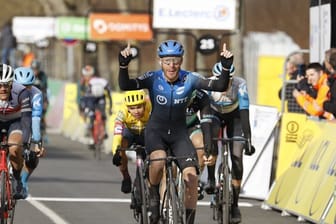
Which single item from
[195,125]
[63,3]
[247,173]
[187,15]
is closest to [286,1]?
[63,3]

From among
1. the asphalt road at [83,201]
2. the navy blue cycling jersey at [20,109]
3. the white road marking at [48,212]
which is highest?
the navy blue cycling jersey at [20,109]

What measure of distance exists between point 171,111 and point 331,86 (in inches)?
175

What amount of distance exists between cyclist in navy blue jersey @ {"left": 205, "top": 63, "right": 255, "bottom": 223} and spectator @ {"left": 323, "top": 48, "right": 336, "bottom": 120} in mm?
1342

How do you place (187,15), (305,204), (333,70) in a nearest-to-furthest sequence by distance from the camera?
1. (305,204)
2. (333,70)
3. (187,15)

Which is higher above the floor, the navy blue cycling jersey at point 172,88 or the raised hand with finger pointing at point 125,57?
the raised hand with finger pointing at point 125,57

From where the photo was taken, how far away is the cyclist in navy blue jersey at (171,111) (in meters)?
12.6

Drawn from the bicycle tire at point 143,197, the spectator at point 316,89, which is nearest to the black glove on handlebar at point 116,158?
the bicycle tire at point 143,197

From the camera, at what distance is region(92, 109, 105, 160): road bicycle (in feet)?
86.3

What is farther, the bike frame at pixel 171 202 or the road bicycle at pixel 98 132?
the road bicycle at pixel 98 132

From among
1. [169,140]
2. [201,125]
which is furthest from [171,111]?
[201,125]

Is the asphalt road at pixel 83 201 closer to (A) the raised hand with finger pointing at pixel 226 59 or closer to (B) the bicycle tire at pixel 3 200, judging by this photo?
(B) the bicycle tire at pixel 3 200

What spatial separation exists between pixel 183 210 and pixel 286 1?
4605 centimetres

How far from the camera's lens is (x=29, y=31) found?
48875mm

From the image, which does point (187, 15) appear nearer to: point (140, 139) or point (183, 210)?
point (140, 139)
